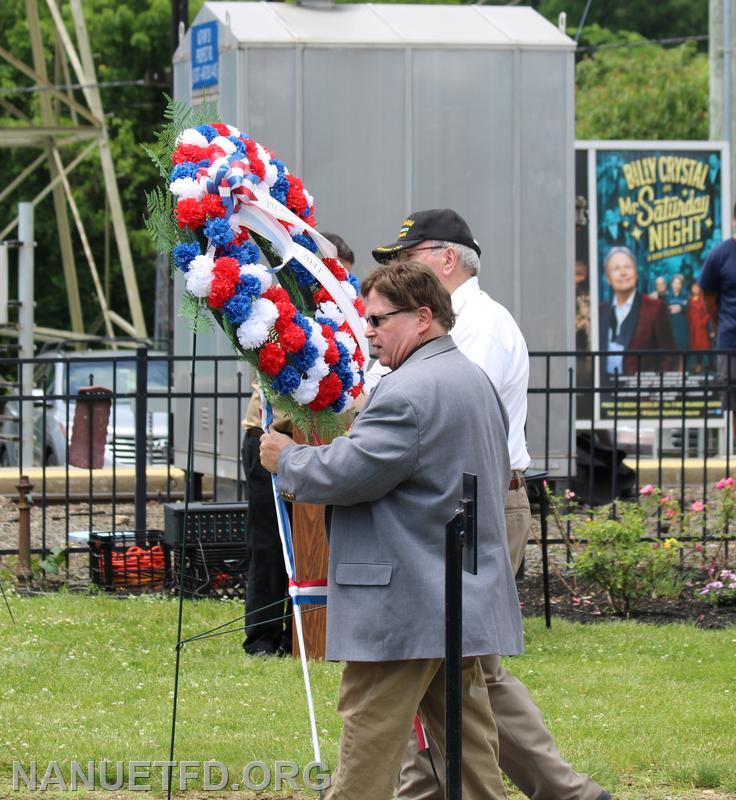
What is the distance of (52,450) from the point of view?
16.9 m

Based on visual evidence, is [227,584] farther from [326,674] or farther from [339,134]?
[339,134]

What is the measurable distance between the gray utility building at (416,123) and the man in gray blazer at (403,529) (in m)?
7.17

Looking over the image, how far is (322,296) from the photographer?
5.21 meters

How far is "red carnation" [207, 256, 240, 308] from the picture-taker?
473cm

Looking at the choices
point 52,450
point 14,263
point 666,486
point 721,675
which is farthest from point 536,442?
point 14,263

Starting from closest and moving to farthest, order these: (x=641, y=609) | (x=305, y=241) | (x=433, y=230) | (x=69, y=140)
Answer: (x=305, y=241) → (x=433, y=230) → (x=641, y=609) → (x=69, y=140)

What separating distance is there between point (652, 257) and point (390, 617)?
12433 millimetres

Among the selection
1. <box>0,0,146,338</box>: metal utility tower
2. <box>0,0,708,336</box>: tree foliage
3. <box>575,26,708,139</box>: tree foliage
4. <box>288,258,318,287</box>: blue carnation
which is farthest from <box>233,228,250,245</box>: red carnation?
<box>575,26,708,139</box>: tree foliage

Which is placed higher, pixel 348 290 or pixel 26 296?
pixel 26 296

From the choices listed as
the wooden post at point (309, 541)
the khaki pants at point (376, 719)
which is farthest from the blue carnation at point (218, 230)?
the wooden post at point (309, 541)

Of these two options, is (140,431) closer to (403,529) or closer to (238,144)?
(238,144)

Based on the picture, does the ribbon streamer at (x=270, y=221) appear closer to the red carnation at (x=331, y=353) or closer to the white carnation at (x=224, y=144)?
the white carnation at (x=224, y=144)

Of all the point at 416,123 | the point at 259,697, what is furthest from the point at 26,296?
the point at 259,697

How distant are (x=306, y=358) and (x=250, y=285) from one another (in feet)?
0.99
